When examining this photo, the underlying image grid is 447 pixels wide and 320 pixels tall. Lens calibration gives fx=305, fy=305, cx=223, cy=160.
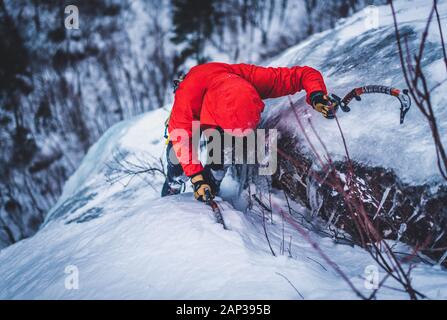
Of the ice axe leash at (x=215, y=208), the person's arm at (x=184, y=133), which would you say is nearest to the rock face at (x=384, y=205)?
the ice axe leash at (x=215, y=208)

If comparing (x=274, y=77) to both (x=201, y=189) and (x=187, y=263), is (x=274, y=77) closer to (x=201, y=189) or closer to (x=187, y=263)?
(x=201, y=189)

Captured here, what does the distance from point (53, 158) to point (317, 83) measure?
18928 mm

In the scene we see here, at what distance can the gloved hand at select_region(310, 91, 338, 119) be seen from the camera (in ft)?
7.38

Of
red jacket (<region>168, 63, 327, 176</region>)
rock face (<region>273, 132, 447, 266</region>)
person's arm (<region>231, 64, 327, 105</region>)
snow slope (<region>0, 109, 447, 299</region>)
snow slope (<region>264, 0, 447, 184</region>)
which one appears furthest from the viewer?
person's arm (<region>231, 64, 327, 105</region>)

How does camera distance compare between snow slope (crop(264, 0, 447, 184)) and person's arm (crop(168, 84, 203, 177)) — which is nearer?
snow slope (crop(264, 0, 447, 184))

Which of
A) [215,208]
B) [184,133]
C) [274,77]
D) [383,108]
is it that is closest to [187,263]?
[215,208]

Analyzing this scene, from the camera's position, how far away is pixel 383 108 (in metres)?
2.30

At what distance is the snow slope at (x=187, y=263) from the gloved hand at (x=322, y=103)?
0.90 m

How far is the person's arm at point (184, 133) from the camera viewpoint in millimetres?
2406

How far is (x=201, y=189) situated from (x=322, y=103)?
112cm

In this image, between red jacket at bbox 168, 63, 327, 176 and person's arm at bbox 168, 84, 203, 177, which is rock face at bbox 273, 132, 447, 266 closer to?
red jacket at bbox 168, 63, 327, 176

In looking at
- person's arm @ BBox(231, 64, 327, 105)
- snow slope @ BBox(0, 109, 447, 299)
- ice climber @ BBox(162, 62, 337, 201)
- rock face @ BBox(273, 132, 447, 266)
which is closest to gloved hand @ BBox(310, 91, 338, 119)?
ice climber @ BBox(162, 62, 337, 201)

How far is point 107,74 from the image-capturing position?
19.7m
